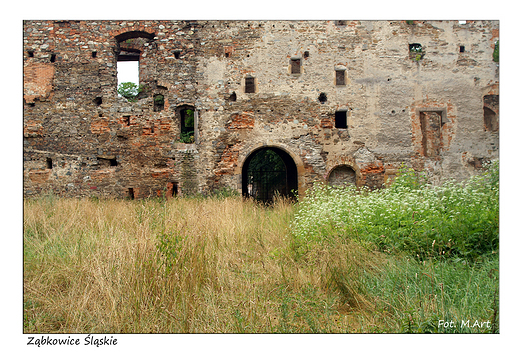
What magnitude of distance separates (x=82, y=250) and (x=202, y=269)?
1664 millimetres

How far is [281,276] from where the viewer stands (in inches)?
143

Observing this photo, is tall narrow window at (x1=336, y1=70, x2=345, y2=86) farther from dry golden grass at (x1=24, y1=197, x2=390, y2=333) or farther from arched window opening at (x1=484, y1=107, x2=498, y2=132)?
dry golden grass at (x1=24, y1=197, x2=390, y2=333)

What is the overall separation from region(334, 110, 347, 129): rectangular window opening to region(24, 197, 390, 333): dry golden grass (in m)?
8.59

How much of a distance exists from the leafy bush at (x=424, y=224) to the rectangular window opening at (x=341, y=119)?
21.8 ft

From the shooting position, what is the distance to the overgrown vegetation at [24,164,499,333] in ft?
9.00

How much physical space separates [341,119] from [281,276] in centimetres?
951

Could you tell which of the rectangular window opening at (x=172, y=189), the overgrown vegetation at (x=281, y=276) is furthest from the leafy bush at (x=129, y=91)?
the overgrown vegetation at (x=281, y=276)

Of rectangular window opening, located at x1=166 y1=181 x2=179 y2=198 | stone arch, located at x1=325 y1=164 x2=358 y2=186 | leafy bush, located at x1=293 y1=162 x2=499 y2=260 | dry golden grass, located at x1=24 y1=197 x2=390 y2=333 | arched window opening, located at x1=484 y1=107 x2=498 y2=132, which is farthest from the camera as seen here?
arched window opening, located at x1=484 y1=107 x2=498 y2=132

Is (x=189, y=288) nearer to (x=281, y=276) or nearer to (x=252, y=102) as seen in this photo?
(x=281, y=276)

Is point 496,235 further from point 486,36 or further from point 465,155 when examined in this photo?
point 486,36

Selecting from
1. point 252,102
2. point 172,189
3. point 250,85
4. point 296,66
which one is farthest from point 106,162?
point 296,66

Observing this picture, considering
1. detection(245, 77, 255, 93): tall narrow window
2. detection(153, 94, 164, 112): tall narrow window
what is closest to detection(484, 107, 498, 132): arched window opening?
detection(245, 77, 255, 93): tall narrow window

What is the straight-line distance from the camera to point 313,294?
323 cm

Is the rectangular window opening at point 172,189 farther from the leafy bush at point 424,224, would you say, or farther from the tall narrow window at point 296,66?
the leafy bush at point 424,224
